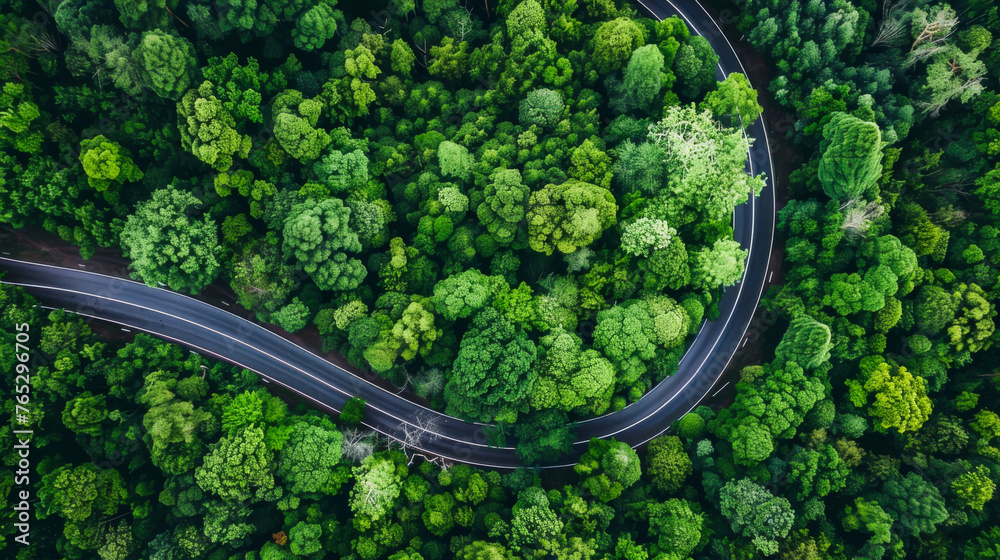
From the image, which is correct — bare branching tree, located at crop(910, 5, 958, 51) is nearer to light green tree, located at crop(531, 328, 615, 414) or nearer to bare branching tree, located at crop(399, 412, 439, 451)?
light green tree, located at crop(531, 328, 615, 414)

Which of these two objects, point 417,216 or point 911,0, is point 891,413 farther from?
point 417,216

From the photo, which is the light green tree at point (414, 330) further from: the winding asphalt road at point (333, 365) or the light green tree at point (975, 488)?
the light green tree at point (975, 488)

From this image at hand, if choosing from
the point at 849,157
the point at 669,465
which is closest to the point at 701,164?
the point at 849,157

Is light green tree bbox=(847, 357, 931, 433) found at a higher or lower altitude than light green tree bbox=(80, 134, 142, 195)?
lower

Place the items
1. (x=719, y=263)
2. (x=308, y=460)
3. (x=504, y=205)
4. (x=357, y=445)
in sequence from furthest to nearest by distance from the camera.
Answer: (x=357, y=445) → (x=504, y=205) → (x=719, y=263) → (x=308, y=460)

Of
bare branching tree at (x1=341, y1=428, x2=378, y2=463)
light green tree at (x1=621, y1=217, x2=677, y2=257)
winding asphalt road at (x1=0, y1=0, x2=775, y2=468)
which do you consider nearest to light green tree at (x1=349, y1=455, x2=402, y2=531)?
bare branching tree at (x1=341, y1=428, x2=378, y2=463)

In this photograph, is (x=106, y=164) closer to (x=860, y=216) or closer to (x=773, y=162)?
(x=773, y=162)
